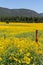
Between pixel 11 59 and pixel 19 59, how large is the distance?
0.24 m

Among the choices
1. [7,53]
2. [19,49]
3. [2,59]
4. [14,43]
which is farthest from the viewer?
[14,43]

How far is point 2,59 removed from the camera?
26.7 feet

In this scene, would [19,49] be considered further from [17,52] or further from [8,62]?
[8,62]

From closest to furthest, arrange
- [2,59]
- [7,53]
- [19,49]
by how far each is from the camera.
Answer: [2,59] → [7,53] → [19,49]

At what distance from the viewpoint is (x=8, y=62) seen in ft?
27.3

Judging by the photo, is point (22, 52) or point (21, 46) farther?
point (21, 46)

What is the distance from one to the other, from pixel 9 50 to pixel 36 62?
950mm

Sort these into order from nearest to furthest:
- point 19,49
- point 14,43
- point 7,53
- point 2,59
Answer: point 2,59 < point 7,53 < point 19,49 < point 14,43

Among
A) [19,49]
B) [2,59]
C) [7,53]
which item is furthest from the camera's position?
[19,49]

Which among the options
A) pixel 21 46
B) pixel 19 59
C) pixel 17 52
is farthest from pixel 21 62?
pixel 21 46

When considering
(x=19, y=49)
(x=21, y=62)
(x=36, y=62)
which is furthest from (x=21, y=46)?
(x=21, y=62)

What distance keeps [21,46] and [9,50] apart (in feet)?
2.20

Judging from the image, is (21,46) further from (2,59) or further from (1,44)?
(2,59)

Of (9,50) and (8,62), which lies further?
(9,50)
